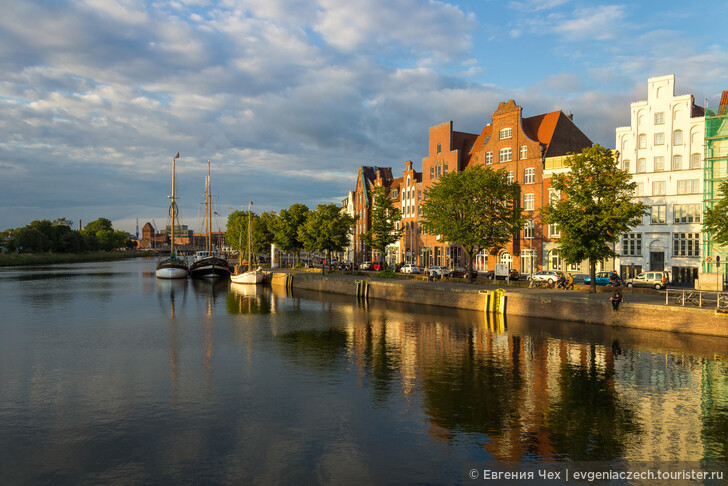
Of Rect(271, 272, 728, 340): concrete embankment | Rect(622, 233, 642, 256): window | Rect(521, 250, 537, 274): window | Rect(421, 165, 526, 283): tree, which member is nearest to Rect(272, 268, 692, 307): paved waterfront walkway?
Rect(271, 272, 728, 340): concrete embankment

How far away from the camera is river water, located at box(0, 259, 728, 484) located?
1602cm

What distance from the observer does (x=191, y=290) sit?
79750 millimetres

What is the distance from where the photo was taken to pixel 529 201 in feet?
241

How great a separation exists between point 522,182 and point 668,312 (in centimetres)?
4096

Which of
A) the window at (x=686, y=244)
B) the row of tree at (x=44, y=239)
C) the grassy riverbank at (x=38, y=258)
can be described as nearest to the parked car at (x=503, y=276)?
the window at (x=686, y=244)

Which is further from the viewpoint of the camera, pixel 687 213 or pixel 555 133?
pixel 555 133

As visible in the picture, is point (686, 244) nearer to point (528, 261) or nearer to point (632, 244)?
point (632, 244)

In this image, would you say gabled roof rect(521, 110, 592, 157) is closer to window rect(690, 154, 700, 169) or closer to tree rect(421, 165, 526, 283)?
window rect(690, 154, 700, 169)

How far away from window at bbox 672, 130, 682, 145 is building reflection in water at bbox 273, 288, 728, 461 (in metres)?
33.7

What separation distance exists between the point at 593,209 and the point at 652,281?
51.0 ft

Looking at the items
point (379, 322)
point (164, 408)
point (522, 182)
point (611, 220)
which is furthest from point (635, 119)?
point (164, 408)

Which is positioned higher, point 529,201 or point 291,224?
point 529,201

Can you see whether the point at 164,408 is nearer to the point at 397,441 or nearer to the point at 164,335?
the point at 397,441

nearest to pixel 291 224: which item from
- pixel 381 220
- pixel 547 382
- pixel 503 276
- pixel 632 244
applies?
pixel 381 220
